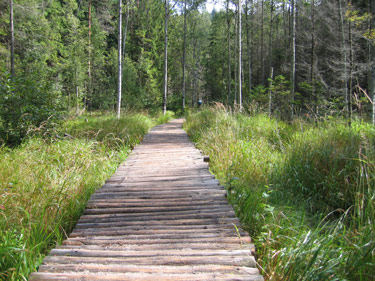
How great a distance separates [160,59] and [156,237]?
2925 centimetres

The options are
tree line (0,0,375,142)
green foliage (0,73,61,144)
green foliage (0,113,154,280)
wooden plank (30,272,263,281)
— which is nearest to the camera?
wooden plank (30,272,263,281)

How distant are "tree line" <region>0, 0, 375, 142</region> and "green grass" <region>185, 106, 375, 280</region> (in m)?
2.76

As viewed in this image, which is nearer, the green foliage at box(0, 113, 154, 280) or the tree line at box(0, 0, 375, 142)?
the green foliage at box(0, 113, 154, 280)

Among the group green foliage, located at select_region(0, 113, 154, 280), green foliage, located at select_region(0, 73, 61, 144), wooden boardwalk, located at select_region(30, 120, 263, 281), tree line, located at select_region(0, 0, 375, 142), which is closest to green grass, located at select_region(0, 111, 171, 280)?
green foliage, located at select_region(0, 113, 154, 280)

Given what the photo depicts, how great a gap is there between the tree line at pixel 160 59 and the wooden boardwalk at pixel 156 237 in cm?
486

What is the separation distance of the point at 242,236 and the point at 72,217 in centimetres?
190

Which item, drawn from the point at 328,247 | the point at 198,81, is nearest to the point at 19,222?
the point at 328,247

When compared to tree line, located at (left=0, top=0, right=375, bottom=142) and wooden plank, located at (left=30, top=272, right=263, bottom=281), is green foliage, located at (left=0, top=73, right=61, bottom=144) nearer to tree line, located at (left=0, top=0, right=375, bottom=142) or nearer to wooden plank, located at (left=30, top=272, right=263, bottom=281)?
tree line, located at (left=0, top=0, right=375, bottom=142)

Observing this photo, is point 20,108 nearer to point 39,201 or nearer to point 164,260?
point 39,201

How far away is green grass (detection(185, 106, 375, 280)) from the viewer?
82.3 inches

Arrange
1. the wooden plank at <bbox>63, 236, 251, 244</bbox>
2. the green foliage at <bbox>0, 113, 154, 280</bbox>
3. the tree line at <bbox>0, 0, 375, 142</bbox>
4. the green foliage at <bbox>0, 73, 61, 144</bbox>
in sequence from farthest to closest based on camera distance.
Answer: the tree line at <bbox>0, 0, 375, 142</bbox> → the green foliage at <bbox>0, 73, 61, 144</bbox> → the wooden plank at <bbox>63, 236, 251, 244</bbox> → the green foliage at <bbox>0, 113, 154, 280</bbox>

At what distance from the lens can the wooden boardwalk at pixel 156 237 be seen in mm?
1844

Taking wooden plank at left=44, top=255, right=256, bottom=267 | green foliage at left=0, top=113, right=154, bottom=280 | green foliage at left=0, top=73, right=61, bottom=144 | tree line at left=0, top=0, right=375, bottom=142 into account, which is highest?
tree line at left=0, top=0, right=375, bottom=142

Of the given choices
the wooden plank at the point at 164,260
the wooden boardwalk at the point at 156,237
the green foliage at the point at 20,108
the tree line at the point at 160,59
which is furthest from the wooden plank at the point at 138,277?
the tree line at the point at 160,59
